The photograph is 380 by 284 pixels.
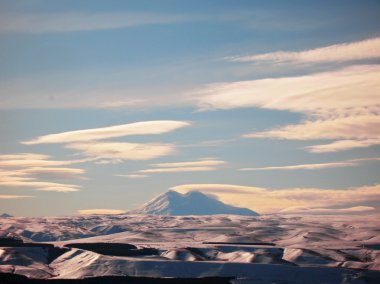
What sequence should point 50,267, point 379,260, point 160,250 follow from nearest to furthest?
point 50,267 < point 379,260 < point 160,250

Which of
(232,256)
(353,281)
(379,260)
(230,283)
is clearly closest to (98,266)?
(230,283)

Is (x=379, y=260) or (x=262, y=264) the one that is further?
(x=379, y=260)

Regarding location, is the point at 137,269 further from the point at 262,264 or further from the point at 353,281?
the point at 353,281

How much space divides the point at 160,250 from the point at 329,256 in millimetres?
40501

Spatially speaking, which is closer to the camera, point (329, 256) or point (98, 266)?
point (98, 266)

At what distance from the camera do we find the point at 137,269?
103125mm

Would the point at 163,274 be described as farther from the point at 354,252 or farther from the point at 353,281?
the point at 354,252

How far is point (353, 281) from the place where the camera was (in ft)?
326

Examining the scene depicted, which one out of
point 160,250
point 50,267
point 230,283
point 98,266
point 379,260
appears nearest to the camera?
point 230,283

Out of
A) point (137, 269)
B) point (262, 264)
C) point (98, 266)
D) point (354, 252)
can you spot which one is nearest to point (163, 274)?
point (137, 269)

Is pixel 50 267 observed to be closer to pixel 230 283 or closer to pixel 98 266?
pixel 98 266

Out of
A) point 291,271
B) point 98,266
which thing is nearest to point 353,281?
point 291,271

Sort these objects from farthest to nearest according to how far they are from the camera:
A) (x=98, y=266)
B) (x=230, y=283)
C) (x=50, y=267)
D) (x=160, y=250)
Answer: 1. (x=160, y=250)
2. (x=50, y=267)
3. (x=98, y=266)
4. (x=230, y=283)

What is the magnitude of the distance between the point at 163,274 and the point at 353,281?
34.7 m
